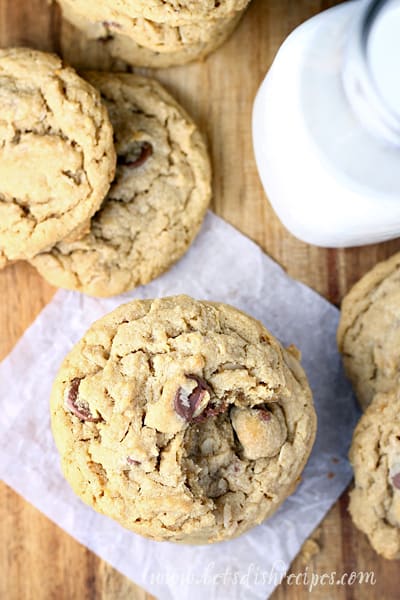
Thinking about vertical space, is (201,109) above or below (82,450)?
above

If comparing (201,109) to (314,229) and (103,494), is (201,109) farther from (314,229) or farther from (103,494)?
(103,494)

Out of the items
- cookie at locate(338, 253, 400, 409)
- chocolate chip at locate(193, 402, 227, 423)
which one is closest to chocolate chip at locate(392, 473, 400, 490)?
cookie at locate(338, 253, 400, 409)

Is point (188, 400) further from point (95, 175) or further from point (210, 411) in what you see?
point (95, 175)

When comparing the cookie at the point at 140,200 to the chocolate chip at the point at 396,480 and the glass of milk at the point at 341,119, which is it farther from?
the chocolate chip at the point at 396,480

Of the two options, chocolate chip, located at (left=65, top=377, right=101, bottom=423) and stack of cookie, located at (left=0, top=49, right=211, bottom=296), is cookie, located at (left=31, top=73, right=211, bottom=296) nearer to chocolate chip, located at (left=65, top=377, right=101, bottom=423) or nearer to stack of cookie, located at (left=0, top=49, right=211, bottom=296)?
stack of cookie, located at (left=0, top=49, right=211, bottom=296)

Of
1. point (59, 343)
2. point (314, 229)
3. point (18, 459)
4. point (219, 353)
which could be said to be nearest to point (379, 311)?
point (314, 229)

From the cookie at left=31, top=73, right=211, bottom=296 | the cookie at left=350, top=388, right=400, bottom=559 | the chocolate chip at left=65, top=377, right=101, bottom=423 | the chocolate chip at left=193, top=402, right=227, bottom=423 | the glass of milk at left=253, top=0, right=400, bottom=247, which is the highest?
the glass of milk at left=253, top=0, right=400, bottom=247
